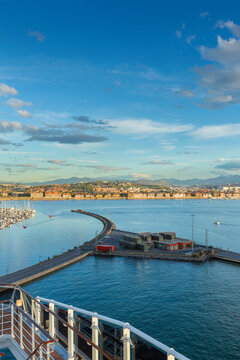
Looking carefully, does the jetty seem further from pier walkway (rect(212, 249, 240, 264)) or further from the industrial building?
the industrial building

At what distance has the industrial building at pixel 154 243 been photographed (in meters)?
50.9

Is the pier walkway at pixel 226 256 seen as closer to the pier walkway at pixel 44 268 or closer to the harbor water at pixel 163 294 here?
the harbor water at pixel 163 294

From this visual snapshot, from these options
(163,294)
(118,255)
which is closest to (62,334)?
(163,294)

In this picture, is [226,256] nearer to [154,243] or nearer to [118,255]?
[154,243]

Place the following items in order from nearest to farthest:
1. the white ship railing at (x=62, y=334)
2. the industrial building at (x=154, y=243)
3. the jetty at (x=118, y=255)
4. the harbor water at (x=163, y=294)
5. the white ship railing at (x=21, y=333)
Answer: the white ship railing at (x=62, y=334) → the white ship railing at (x=21, y=333) → the harbor water at (x=163, y=294) → the jetty at (x=118, y=255) → the industrial building at (x=154, y=243)

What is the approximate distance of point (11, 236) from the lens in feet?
235

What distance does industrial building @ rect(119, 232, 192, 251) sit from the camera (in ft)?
167

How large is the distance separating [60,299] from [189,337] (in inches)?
540

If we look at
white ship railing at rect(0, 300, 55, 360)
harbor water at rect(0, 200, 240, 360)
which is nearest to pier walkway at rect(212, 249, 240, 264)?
harbor water at rect(0, 200, 240, 360)

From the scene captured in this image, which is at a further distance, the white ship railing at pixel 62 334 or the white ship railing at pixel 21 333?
the white ship railing at pixel 21 333

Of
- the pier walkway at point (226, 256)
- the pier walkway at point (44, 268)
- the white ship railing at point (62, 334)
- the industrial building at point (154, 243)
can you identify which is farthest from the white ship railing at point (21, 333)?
the industrial building at point (154, 243)

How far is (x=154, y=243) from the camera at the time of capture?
53.8 m

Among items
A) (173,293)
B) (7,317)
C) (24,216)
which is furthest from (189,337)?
(24,216)

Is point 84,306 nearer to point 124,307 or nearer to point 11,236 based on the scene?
point 124,307
